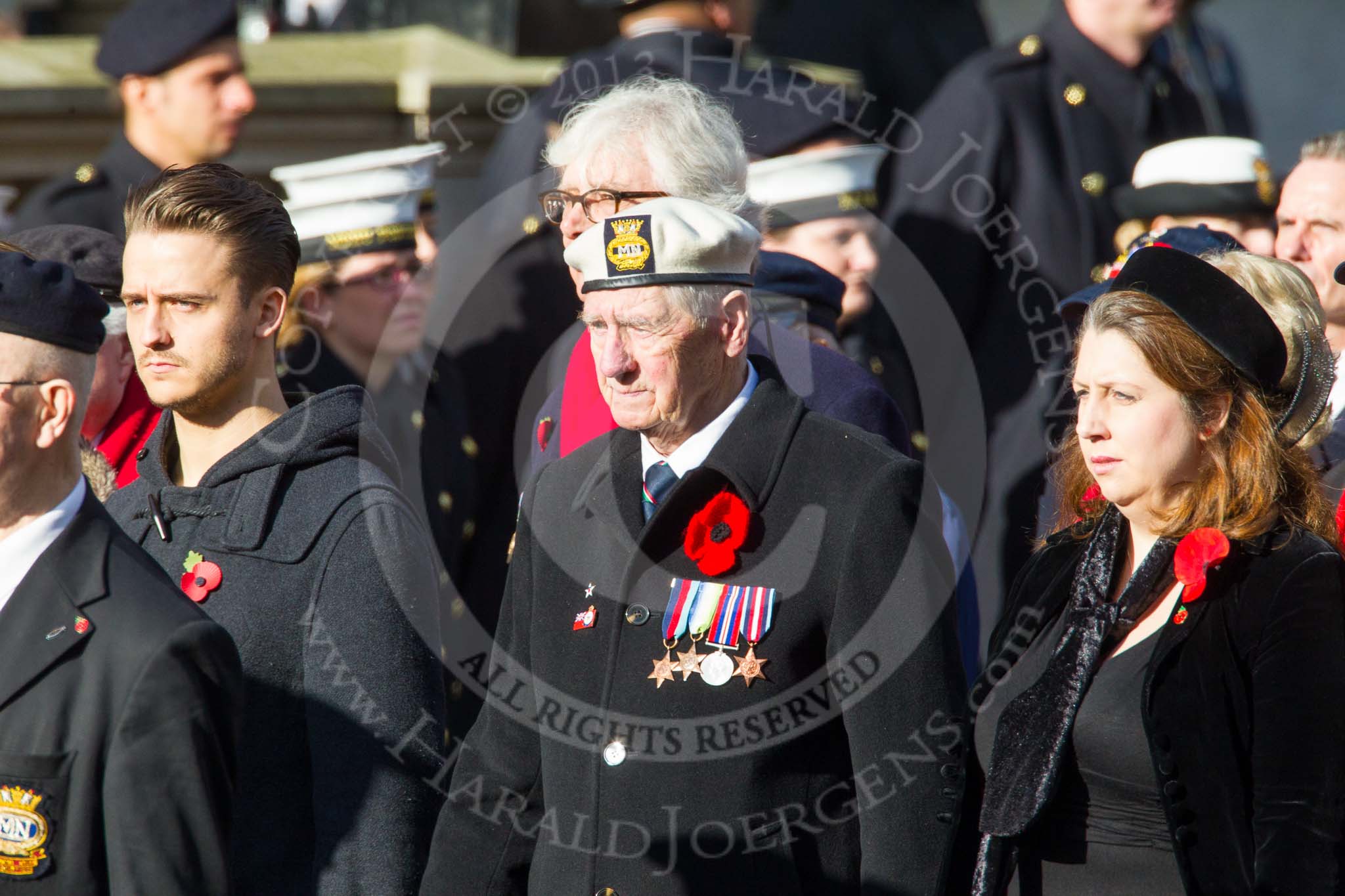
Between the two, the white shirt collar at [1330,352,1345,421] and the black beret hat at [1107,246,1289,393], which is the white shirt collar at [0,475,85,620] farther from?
the white shirt collar at [1330,352,1345,421]

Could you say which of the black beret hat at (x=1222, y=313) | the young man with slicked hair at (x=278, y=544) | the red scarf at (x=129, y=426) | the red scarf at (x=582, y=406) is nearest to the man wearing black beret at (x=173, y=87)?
the red scarf at (x=129, y=426)

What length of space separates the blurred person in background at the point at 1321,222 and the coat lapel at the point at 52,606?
308 centimetres

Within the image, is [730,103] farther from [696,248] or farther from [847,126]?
[696,248]

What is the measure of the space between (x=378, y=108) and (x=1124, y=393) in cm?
527

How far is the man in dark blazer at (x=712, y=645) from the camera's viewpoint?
3191 mm

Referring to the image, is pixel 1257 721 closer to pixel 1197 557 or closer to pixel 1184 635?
pixel 1184 635

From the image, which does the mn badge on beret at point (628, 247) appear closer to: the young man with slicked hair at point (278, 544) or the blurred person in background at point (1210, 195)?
the young man with slicked hair at point (278, 544)

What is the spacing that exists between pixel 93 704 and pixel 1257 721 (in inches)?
73.1

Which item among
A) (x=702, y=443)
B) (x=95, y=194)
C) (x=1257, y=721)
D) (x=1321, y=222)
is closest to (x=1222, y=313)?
(x=1257, y=721)

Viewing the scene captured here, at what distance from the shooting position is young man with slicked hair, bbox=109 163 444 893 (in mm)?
3359

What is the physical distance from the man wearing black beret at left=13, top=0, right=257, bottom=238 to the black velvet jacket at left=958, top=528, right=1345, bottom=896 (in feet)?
13.7

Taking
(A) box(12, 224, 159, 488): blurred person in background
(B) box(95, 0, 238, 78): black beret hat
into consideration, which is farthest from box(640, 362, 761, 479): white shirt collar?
(B) box(95, 0, 238, 78): black beret hat

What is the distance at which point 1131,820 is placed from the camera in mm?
3238

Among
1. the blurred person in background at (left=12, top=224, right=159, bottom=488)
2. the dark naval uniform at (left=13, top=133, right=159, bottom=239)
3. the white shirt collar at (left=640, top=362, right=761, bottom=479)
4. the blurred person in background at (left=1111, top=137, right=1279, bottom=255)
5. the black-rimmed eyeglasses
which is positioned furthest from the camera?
the dark naval uniform at (left=13, top=133, right=159, bottom=239)
